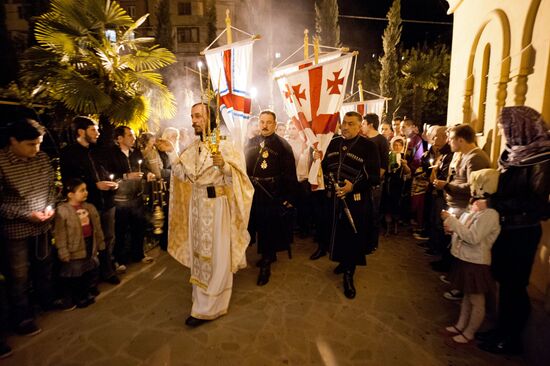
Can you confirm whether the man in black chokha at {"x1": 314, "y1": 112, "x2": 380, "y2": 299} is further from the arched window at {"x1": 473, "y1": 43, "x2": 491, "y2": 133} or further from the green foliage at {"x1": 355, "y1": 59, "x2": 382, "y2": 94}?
the green foliage at {"x1": 355, "y1": 59, "x2": 382, "y2": 94}

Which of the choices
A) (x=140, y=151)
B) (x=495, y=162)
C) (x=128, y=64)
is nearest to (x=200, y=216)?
(x=140, y=151)

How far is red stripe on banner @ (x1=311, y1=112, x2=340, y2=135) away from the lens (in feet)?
15.0

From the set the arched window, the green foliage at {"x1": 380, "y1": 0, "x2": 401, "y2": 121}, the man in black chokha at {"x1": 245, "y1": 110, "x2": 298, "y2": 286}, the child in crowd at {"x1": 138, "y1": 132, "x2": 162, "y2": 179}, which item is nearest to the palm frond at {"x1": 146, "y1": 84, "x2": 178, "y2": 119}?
the child in crowd at {"x1": 138, "y1": 132, "x2": 162, "y2": 179}

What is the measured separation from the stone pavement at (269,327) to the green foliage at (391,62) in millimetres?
21745

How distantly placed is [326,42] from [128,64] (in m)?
21.7

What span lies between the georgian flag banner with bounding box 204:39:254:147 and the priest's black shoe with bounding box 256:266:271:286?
190 centimetres

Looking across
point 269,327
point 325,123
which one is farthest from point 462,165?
point 269,327

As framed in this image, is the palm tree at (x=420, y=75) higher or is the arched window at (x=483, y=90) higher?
the palm tree at (x=420, y=75)

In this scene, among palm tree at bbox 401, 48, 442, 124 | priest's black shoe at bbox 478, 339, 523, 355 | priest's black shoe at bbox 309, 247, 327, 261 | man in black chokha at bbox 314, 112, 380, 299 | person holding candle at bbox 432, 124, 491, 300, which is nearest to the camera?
priest's black shoe at bbox 478, 339, 523, 355

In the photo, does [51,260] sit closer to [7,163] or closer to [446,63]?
[7,163]

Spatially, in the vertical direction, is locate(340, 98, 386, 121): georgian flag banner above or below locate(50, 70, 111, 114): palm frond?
above

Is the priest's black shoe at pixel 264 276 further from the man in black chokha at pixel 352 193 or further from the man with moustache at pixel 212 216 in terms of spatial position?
the man in black chokha at pixel 352 193

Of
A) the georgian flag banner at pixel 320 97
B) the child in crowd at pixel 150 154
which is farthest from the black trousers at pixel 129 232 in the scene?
the georgian flag banner at pixel 320 97

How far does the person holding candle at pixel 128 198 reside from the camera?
4820mm
